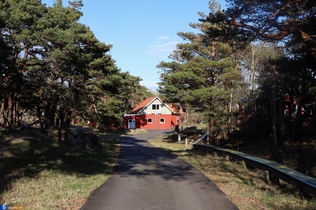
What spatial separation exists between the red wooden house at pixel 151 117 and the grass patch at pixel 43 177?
185 ft

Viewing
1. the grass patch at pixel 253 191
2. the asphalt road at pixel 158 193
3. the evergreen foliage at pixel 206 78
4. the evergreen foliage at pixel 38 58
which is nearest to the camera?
the asphalt road at pixel 158 193

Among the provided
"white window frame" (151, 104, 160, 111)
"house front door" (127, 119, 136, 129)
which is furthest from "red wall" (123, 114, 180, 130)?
"white window frame" (151, 104, 160, 111)

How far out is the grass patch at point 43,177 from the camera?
7.35 m

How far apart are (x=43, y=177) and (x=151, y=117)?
63.9 meters

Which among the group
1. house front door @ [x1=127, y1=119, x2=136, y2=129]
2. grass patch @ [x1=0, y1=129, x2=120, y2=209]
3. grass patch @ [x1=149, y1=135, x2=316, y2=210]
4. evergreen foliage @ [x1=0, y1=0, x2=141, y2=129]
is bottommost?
grass patch @ [x1=149, y1=135, x2=316, y2=210]

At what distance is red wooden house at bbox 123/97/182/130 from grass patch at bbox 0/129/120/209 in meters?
56.3

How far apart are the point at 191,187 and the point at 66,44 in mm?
12640

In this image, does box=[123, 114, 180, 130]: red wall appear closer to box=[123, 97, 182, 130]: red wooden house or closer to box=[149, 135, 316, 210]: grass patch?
box=[123, 97, 182, 130]: red wooden house

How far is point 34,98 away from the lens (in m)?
25.6

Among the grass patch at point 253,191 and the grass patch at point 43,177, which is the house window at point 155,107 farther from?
the grass patch at point 253,191

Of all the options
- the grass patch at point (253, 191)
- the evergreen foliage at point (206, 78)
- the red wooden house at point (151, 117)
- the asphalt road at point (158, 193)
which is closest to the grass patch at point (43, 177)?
the asphalt road at point (158, 193)

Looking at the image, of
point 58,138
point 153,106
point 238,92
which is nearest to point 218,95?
point 238,92

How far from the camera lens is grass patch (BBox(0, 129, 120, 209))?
24.1 feet

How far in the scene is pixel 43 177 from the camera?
989 cm
